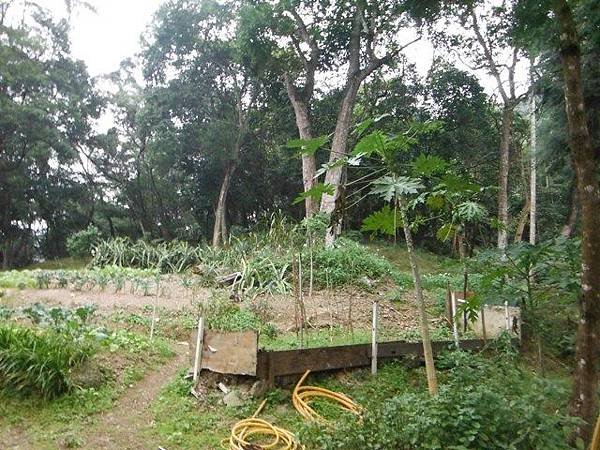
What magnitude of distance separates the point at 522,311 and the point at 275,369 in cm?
325

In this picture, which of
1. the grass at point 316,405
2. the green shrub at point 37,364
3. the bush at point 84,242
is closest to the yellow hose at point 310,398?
the grass at point 316,405

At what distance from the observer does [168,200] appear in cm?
2105

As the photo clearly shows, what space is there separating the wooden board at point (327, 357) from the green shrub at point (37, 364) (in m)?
1.71

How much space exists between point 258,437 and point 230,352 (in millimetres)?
845

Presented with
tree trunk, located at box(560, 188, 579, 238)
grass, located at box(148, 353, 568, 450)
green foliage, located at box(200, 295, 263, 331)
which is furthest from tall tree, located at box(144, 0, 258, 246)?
grass, located at box(148, 353, 568, 450)

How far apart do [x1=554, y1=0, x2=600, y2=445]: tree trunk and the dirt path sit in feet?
9.18

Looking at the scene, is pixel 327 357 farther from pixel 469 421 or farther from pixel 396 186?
pixel 396 186

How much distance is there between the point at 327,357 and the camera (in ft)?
14.3

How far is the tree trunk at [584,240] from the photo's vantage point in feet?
7.68

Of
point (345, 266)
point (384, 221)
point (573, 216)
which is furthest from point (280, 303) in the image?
point (573, 216)

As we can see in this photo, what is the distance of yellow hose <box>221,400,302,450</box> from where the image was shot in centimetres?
323

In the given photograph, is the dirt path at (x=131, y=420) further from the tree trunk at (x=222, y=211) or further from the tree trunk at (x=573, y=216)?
the tree trunk at (x=222, y=211)

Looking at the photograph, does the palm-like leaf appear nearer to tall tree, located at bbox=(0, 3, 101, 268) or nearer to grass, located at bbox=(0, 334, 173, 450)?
grass, located at bbox=(0, 334, 173, 450)

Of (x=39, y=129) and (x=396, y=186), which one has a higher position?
(x=39, y=129)
